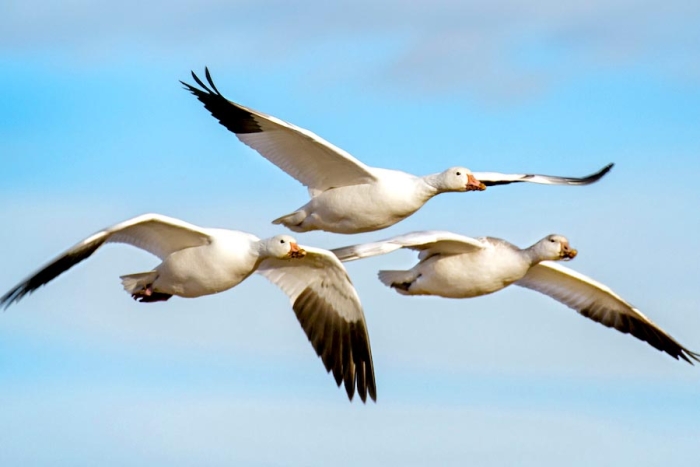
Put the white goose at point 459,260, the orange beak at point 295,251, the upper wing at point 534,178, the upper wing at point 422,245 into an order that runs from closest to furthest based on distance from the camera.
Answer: the orange beak at point 295,251 → the upper wing at point 422,245 → the white goose at point 459,260 → the upper wing at point 534,178

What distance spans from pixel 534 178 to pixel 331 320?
12.8 feet

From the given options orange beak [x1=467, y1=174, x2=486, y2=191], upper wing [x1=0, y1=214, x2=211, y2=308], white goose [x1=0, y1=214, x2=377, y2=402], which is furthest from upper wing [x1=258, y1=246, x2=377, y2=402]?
orange beak [x1=467, y1=174, x2=486, y2=191]

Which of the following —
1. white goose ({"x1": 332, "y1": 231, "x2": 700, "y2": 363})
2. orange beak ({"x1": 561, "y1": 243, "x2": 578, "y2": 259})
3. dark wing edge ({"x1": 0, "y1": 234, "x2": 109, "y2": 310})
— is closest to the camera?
dark wing edge ({"x1": 0, "y1": 234, "x2": 109, "y2": 310})

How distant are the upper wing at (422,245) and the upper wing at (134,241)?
1566mm

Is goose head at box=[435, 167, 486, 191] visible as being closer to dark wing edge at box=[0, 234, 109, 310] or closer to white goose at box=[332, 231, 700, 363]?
white goose at box=[332, 231, 700, 363]

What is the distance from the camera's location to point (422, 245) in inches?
669

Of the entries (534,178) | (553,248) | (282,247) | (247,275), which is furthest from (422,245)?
(534,178)

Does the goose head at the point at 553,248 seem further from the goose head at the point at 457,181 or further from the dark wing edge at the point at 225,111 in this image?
the dark wing edge at the point at 225,111

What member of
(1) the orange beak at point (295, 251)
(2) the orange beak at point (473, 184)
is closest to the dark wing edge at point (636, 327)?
(2) the orange beak at point (473, 184)

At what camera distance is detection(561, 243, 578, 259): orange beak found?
58.4ft

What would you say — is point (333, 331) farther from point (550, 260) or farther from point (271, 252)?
point (550, 260)

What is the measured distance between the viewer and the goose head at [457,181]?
17219 mm

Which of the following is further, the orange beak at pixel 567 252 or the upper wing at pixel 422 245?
the orange beak at pixel 567 252

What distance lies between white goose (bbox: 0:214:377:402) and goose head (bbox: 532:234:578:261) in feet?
7.26
